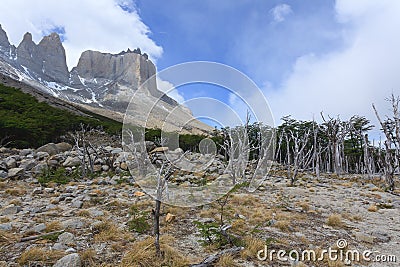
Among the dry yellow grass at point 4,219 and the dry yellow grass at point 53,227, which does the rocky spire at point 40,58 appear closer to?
the dry yellow grass at point 4,219

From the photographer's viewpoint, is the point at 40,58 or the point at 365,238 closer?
the point at 365,238

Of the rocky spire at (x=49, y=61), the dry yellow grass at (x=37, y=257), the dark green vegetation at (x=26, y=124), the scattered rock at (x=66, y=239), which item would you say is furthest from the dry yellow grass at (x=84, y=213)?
the rocky spire at (x=49, y=61)

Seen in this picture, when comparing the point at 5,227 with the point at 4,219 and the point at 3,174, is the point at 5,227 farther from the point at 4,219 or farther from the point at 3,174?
the point at 3,174

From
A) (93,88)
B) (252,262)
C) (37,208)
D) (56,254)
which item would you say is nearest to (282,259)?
(252,262)

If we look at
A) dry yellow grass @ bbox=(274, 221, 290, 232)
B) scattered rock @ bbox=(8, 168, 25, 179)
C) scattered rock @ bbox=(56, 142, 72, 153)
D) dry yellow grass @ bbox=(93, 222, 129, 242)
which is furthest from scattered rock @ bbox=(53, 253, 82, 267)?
scattered rock @ bbox=(56, 142, 72, 153)

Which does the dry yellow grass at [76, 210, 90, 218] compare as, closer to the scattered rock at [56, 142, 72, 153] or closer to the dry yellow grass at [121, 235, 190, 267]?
the dry yellow grass at [121, 235, 190, 267]

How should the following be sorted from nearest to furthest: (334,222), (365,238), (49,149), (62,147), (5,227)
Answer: (5,227) < (365,238) < (334,222) < (49,149) < (62,147)

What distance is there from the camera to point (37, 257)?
4535 millimetres

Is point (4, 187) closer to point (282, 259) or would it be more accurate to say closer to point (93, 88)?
point (282, 259)

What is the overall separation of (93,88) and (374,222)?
19833cm

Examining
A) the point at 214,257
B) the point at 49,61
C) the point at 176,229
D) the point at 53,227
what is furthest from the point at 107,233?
the point at 49,61

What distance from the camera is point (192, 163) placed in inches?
246

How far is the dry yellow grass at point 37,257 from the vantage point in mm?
4426

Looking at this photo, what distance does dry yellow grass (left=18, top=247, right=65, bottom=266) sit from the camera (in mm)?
4426
